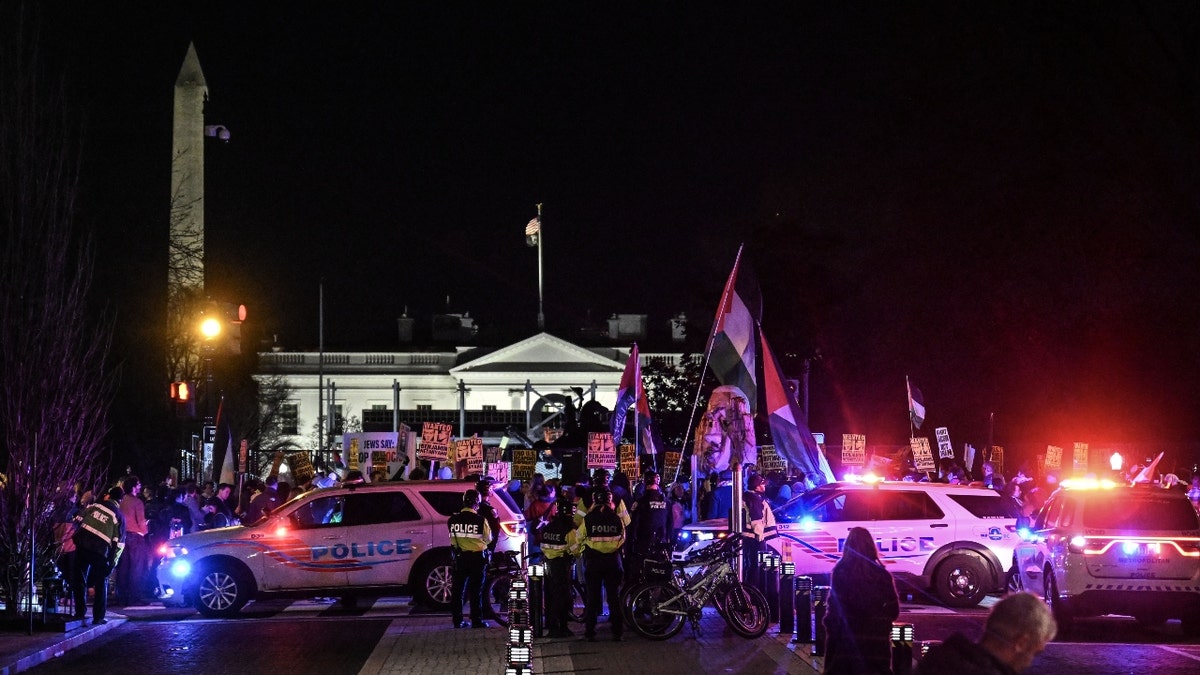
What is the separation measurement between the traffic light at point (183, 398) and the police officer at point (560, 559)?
684 centimetres

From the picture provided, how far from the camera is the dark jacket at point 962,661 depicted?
15.9 feet

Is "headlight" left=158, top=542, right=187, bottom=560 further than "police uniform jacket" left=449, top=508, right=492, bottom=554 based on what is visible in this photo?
Yes

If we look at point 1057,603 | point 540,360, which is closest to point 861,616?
point 1057,603

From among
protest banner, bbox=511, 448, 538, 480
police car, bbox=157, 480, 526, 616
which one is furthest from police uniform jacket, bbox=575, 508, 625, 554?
protest banner, bbox=511, 448, 538, 480

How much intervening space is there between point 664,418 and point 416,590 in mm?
43418

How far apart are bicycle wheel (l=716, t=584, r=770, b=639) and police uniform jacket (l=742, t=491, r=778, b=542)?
81cm

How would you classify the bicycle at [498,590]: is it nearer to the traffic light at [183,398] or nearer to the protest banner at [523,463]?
the traffic light at [183,398]

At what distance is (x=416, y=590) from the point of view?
1748 cm

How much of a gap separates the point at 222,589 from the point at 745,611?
22.4 ft

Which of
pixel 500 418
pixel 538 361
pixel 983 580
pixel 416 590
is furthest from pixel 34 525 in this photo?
pixel 538 361

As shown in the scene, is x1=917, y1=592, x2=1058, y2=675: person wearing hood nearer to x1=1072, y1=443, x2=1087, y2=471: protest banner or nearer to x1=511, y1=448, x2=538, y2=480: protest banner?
x1=511, y1=448, x2=538, y2=480: protest banner

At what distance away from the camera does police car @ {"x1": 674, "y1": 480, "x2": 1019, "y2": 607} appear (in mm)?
17344

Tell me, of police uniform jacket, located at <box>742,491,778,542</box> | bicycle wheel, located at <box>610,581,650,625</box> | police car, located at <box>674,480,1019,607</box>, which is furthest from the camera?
police car, located at <box>674,480,1019,607</box>

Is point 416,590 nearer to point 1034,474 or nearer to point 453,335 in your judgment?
point 1034,474
